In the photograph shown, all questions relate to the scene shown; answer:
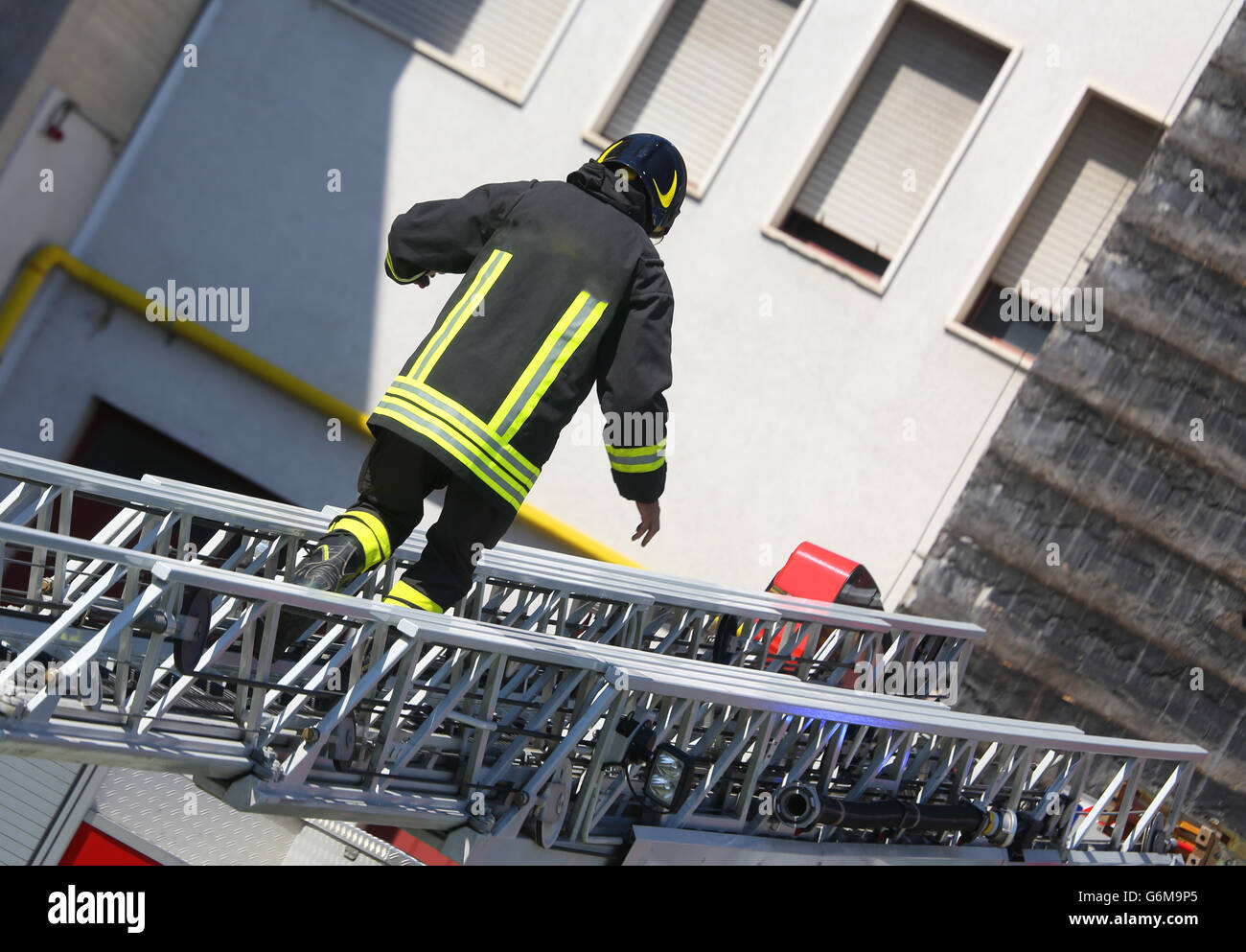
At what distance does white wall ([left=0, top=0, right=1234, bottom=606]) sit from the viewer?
9.13m

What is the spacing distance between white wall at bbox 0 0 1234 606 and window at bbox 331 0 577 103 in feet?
0.40

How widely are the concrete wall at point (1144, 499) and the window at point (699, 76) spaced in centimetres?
284

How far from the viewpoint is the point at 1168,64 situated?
8.87 meters

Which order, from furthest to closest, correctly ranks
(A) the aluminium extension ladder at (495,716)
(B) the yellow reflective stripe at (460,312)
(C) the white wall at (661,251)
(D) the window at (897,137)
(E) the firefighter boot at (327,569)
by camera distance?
(D) the window at (897,137), (C) the white wall at (661,251), (B) the yellow reflective stripe at (460,312), (E) the firefighter boot at (327,569), (A) the aluminium extension ladder at (495,716)

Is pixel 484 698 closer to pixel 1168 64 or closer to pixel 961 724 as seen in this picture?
pixel 961 724

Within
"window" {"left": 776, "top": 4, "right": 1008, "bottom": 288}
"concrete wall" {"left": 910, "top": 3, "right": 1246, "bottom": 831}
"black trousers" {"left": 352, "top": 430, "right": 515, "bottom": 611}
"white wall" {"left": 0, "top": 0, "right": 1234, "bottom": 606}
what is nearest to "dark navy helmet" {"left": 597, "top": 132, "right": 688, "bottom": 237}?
"black trousers" {"left": 352, "top": 430, "right": 515, "bottom": 611}

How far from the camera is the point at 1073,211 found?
9.21 meters

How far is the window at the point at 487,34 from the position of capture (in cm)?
978

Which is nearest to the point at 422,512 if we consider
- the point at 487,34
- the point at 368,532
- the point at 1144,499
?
the point at 368,532

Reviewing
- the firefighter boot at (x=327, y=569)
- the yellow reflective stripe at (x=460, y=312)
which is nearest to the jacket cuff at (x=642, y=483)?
the yellow reflective stripe at (x=460, y=312)

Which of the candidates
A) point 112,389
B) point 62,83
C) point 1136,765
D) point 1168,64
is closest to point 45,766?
point 1136,765

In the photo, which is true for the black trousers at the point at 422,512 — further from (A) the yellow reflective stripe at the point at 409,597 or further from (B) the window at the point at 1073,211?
(B) the window at the point at 1073,211

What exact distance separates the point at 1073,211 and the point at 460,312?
6585 mm

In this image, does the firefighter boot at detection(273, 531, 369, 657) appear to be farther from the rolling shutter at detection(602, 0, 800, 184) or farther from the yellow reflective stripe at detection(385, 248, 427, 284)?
the rolling shutter at detection(602, 0, 800, 184)
